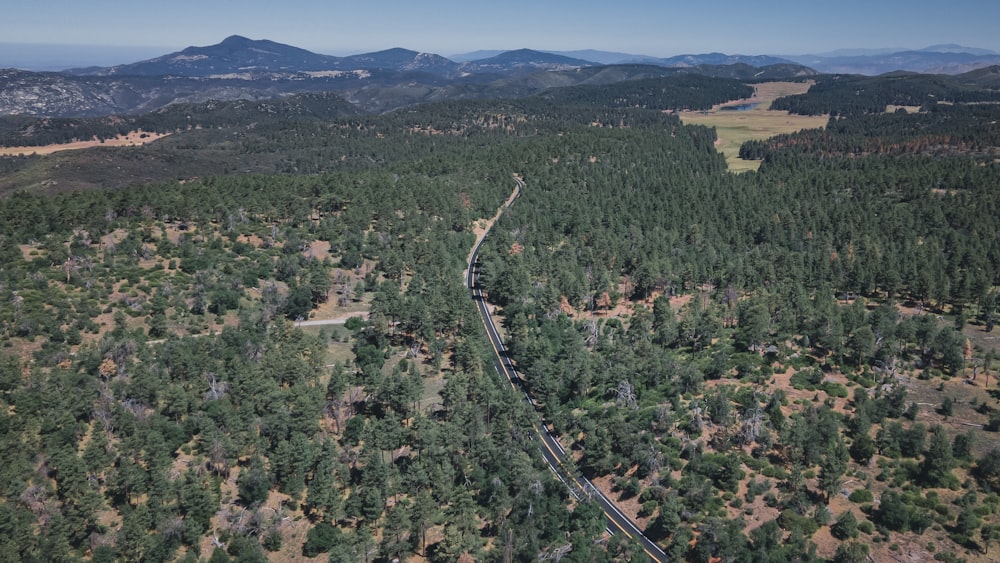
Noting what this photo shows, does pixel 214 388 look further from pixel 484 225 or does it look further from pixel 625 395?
pixel 484 225

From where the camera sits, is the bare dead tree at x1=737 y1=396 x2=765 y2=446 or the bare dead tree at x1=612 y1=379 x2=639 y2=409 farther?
the bare dead tree at x1=612 y1=379 x2=639 y2=409

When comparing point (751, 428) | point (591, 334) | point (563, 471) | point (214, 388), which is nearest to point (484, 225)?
point (591, 334)

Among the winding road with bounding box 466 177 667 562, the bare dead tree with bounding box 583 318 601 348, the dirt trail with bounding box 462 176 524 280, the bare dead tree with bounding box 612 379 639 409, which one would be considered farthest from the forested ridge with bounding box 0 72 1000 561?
the dirt trail with bounding box 462 176 524 280

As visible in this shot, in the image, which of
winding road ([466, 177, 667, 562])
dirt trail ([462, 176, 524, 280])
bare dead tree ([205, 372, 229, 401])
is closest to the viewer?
winding road ([466, 177, 667, 562])

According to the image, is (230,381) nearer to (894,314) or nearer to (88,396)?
(88,396)

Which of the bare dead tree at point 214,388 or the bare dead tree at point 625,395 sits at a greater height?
the bare dead tree at point 214,388

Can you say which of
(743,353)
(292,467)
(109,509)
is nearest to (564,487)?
(292,467)

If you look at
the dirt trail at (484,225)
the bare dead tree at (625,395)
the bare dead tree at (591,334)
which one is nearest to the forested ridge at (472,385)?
the bare dead tree at (625,395)

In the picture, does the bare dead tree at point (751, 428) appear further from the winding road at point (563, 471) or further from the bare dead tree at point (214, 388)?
the bare dead tree at point (214, 388)

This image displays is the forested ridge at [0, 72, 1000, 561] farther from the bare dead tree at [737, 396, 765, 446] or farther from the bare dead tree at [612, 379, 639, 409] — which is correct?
the bare dead tree at [737, 396, 765, 446]
